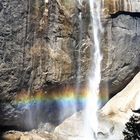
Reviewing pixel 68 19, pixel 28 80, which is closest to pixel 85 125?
pixel 28 80

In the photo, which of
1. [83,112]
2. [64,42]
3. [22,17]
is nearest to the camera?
[22,17]

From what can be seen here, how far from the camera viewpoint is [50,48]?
19766 mm

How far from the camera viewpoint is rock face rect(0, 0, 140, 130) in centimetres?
1853

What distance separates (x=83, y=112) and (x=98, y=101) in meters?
1.01

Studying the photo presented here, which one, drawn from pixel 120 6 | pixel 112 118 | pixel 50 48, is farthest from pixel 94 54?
pixel 112 118

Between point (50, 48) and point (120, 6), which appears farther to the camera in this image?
point (120, 6)

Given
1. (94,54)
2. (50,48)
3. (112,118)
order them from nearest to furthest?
(50,48)
(112,118)
(94,54)

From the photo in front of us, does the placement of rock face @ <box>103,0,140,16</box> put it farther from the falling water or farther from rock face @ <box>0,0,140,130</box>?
the falling water

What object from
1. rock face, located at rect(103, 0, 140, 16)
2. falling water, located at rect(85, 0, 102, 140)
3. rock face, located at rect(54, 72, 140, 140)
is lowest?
rock face, located at rect(54, 72, 140, 140)

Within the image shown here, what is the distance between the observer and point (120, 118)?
802 inches

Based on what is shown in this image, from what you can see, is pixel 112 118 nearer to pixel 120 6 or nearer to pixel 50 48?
pixel 50 48

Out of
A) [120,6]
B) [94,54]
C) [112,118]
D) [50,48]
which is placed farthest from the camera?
[120,6]

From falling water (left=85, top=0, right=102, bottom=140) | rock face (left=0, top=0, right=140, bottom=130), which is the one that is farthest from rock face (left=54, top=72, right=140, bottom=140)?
rock face (left=0, top=0, right=140, bottom=130)

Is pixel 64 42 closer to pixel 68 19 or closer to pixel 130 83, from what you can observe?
pixel 68 19
